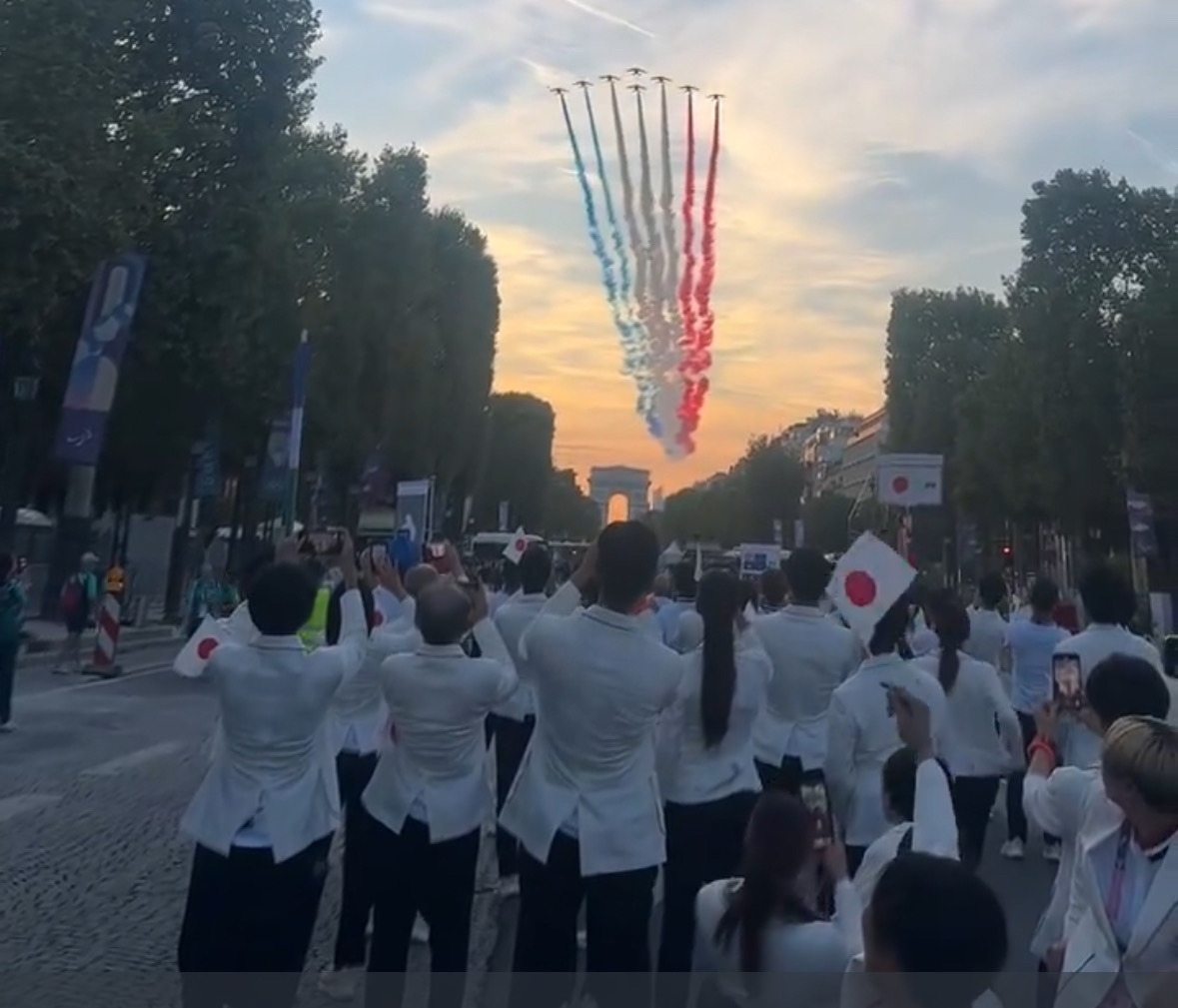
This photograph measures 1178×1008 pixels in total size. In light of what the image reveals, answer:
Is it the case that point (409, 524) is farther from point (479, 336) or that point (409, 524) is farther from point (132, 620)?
point (479, 336)

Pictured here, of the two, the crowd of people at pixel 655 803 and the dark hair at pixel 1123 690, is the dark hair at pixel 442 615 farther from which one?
the dark hair at pixel 1123 690

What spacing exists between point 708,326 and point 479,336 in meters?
23.9

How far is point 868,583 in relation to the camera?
21.0 feet

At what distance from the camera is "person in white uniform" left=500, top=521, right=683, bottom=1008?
482 cm

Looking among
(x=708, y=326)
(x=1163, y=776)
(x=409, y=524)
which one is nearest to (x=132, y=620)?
(x=708, y=326)

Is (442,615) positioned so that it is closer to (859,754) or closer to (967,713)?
(859,754)

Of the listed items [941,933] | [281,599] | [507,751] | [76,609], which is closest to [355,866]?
[281,599]

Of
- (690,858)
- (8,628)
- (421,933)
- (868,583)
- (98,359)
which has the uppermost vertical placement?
(98,359)

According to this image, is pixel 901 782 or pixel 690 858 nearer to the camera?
pixel 901 782

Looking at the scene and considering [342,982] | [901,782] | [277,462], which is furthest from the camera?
[277,462]

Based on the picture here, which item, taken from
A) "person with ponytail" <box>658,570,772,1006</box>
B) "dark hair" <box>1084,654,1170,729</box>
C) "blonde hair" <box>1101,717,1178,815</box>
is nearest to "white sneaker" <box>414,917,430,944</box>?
"person with ponytail" <box>658,570,772,1006</box>

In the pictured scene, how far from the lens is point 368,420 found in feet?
153

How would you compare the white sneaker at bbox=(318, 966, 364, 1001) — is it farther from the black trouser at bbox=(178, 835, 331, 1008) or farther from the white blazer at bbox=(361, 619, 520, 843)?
the black trouser at bbox=(178, 835, 331, 1008)

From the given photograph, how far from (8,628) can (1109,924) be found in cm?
1369
